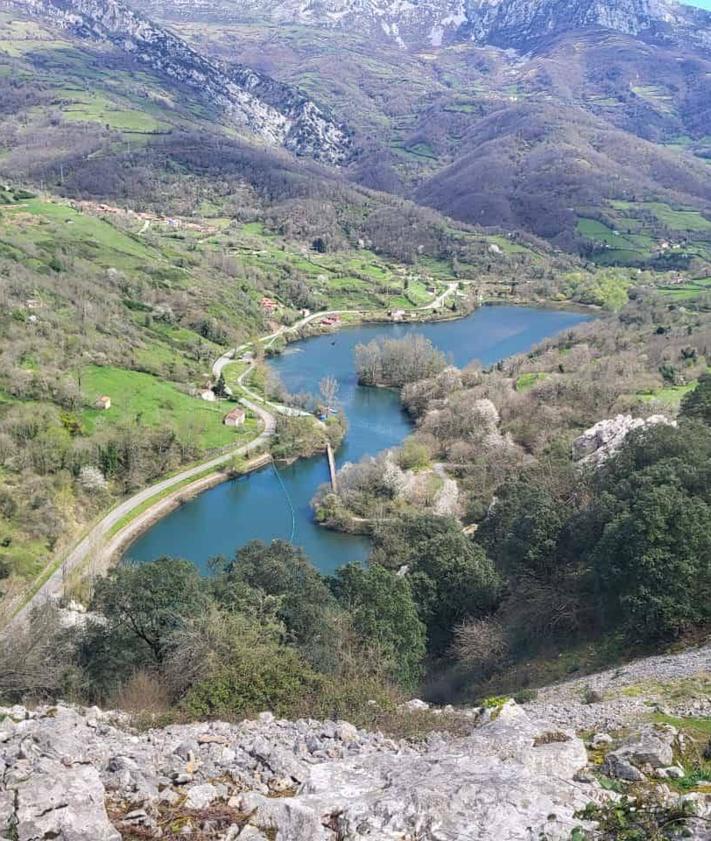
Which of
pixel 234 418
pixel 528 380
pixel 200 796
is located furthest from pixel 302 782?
pixel 528 380

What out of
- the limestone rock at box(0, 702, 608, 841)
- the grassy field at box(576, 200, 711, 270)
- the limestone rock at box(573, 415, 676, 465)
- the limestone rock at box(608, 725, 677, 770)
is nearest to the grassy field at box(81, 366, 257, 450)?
the limestone rock at box(573, 415, 676, 465)

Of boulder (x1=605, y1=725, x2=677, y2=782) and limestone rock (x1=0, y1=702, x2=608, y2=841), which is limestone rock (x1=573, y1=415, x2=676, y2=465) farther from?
limestone rock (x1=0, y1=702, x2=608, y2=841)

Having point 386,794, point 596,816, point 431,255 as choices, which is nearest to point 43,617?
point 386,794

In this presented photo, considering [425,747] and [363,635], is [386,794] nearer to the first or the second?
[425,747]

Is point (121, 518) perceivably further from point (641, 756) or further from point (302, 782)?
point (641, 756)

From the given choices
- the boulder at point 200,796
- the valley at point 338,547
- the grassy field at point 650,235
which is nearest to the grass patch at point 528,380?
the valley at point 338,547
